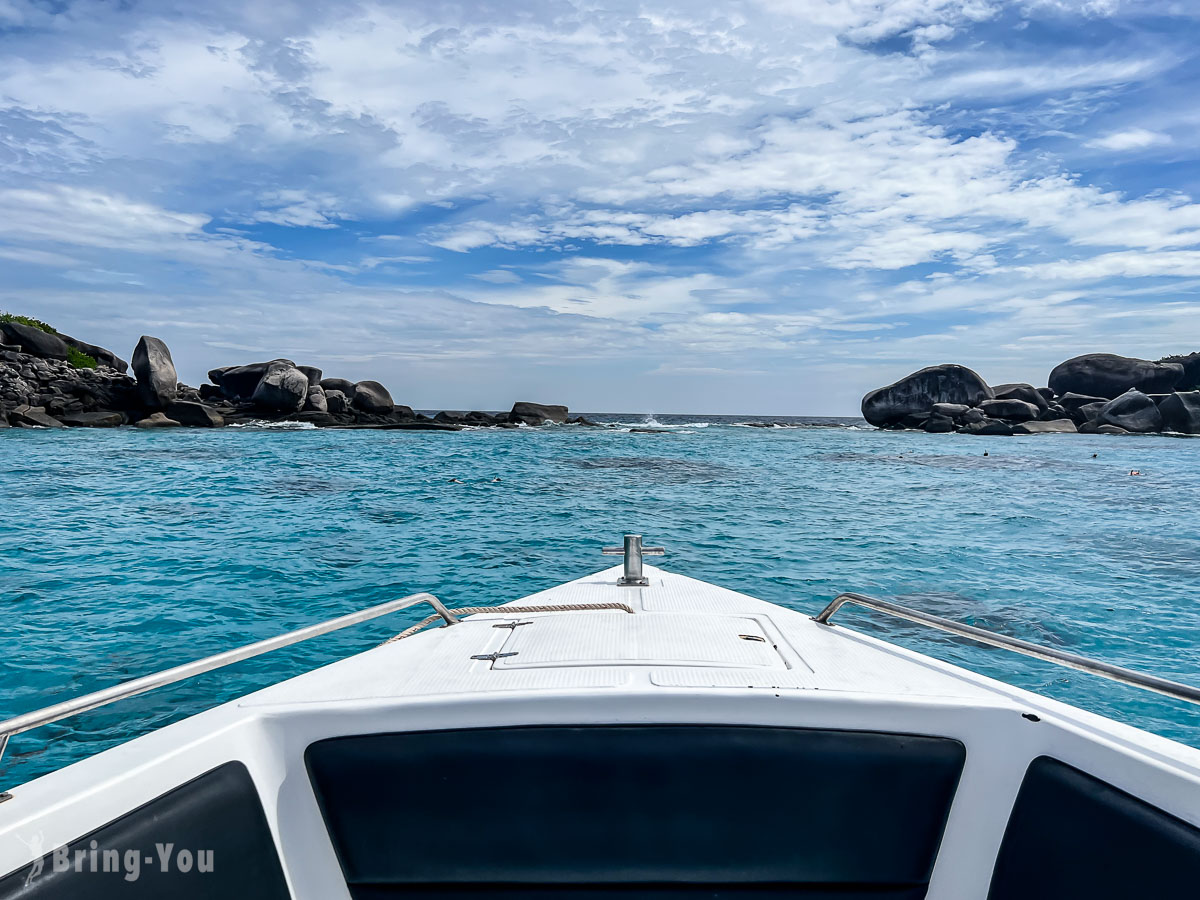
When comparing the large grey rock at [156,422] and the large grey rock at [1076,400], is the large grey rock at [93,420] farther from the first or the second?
the large grey rock at [1076,400]

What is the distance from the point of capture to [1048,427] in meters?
49.3

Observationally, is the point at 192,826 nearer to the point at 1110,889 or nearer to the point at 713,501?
the point at 1110,889

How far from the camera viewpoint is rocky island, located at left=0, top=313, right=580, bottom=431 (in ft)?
110

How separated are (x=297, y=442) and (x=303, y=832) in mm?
30296

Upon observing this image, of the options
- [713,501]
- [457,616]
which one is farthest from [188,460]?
[457,616]

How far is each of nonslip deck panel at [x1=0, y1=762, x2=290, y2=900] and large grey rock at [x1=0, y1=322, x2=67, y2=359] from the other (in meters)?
47.8

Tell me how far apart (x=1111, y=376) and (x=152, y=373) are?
70820mm

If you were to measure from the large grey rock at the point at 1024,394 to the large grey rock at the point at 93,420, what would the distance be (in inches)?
2515

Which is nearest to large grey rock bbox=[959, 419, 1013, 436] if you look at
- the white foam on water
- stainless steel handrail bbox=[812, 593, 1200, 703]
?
the white foam on water

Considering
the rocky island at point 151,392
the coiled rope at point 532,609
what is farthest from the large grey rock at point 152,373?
the coiled rope at point 532,609

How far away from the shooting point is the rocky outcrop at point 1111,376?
53.5 m

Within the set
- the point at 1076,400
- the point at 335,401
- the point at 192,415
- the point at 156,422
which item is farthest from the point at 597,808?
the point at 1076,400

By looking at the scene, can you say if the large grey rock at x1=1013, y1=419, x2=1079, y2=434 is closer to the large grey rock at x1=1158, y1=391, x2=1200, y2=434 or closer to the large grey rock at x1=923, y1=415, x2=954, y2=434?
the large grey rock at x1=923, y1=415, x2=954, y2=434

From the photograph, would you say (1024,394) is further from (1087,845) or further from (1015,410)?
(1087,845)
